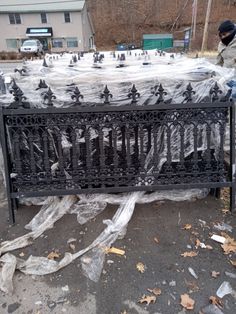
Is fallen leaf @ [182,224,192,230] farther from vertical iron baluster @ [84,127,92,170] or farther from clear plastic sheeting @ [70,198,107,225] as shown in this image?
vertical iron baluster @ [84,127,92,170]

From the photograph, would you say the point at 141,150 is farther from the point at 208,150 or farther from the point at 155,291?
the point at 155,291

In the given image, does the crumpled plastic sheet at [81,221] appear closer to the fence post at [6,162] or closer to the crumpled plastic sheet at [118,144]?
the crumpled plastic sheet at [118,144]

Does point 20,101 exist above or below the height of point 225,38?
below

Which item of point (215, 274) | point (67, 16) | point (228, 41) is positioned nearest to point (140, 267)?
point (215, 274)

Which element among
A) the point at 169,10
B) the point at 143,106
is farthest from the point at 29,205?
the point at 169,10

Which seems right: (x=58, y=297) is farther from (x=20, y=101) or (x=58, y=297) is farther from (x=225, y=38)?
(x=225, y=38)

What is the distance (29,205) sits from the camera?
3.63 m

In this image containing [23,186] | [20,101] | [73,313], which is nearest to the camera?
[73,313]

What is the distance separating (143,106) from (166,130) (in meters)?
0.39

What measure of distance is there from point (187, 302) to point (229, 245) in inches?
31.8

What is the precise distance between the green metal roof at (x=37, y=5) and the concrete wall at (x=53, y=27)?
0.71 m

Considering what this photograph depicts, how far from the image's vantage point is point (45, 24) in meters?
48.1

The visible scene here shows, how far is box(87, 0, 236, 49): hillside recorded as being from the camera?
60438mm

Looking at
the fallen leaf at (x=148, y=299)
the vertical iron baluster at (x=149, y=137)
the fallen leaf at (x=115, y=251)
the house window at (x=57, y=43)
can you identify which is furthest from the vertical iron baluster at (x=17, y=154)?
the house window at (x=57, y=43)
